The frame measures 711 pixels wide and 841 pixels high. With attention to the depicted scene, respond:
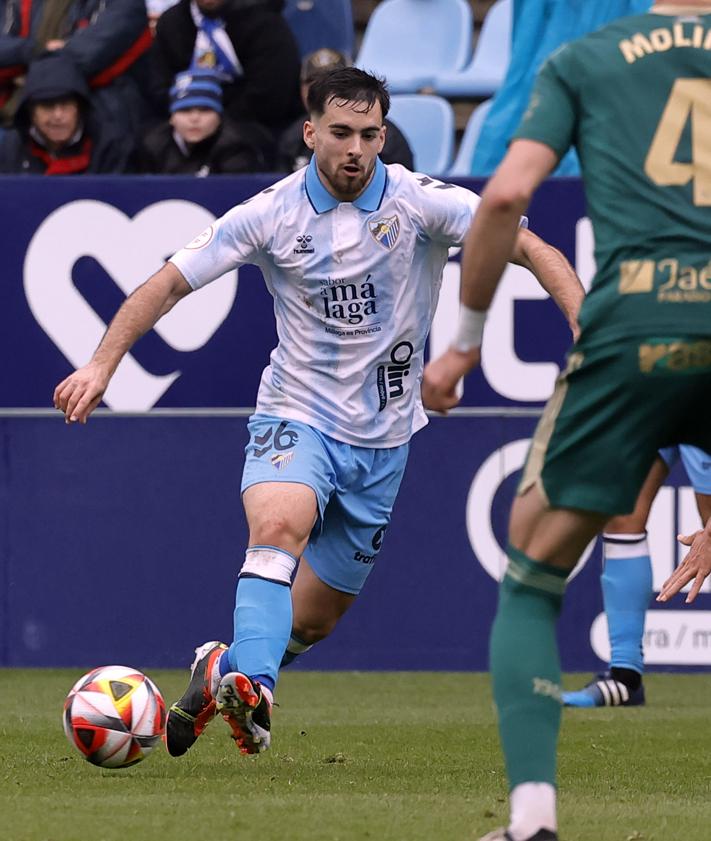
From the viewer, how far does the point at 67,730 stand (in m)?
5.75

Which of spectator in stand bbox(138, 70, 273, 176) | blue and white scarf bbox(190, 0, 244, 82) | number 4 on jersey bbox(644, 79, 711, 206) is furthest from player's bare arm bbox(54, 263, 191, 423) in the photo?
blue and white scarf bbox(190, 0, 244, 82)

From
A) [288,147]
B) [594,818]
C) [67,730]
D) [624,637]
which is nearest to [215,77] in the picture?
[288,147]

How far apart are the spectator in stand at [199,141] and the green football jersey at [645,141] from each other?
6747 mm

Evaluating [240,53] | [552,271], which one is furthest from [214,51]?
[552,271]

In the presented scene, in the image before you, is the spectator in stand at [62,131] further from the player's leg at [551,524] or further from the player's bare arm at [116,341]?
the player's leg at [551,524]

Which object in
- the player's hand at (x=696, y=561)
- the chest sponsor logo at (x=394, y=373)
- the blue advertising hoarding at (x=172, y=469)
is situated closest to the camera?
the player's hand at (x=696, y=561)

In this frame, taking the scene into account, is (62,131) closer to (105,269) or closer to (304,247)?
(105,269)

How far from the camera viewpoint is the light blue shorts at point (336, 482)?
6129mm

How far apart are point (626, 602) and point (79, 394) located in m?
3.49

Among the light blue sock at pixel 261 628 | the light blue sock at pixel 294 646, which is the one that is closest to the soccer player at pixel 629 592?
the light blue sock at pixel 294 646

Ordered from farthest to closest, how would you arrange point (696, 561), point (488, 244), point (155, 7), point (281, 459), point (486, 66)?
1. point (486, 66)
2. point (155, 7)
3. point (281, 459)
4. point (696, 561)
5. point (488, 244)

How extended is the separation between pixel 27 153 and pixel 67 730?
20.0ft

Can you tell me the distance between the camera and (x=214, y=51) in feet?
37.6

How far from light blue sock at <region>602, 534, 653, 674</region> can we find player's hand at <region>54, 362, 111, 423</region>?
3394 millimetres
